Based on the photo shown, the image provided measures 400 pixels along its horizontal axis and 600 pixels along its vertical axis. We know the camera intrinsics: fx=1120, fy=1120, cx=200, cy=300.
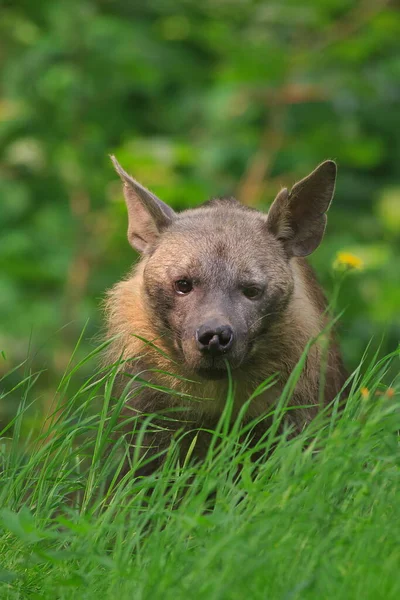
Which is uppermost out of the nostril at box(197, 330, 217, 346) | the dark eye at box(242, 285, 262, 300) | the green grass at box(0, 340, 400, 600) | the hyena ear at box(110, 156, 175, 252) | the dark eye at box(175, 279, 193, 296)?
the hyena ear at box(110, 156, 175, 252)

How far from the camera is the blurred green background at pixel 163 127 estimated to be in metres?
9.61

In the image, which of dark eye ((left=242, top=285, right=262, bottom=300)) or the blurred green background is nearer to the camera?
dark eye ((left=242, top=285, right=262, bottom=300))

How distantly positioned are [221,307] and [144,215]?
89cm

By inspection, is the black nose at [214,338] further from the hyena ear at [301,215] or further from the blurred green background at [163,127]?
the blurred green background at [163,127]

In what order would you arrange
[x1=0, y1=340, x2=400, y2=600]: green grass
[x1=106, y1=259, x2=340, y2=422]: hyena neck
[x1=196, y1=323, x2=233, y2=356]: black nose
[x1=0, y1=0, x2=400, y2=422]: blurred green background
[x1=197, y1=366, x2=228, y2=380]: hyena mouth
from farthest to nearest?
1. [x1=0, y1=0, x2=400, y2=422]: blurred green background
2. [x1=106, y1=259, x2=340, y2=422]: hyena neck
3. [x1=197, y1=366, x2=228, y2=380]: hyena mouth
4. [x1=196, y1=323, x2=233, y2=356]: black nose
5. [x1=0, y1=340, x2=400, y2=600]: green grass

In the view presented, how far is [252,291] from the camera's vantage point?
16.8 feet

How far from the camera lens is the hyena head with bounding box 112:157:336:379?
482cm

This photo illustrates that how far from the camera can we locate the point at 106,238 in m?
9.88

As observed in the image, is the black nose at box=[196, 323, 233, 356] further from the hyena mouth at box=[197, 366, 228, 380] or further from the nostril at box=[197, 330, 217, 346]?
the hyena mouth at box=[197, 366, 228, 380]

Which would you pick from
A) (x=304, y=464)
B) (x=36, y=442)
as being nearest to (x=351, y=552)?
(x=304, y=464)

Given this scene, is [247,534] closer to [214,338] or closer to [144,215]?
[214,338]

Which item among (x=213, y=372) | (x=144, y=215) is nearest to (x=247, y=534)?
(x=213, y=372)

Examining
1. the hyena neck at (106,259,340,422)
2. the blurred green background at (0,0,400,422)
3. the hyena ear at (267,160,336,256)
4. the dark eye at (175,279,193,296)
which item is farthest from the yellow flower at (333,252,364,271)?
the blurred green background at (0,0,400,422)

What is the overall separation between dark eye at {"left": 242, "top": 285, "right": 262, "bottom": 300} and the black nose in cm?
42
